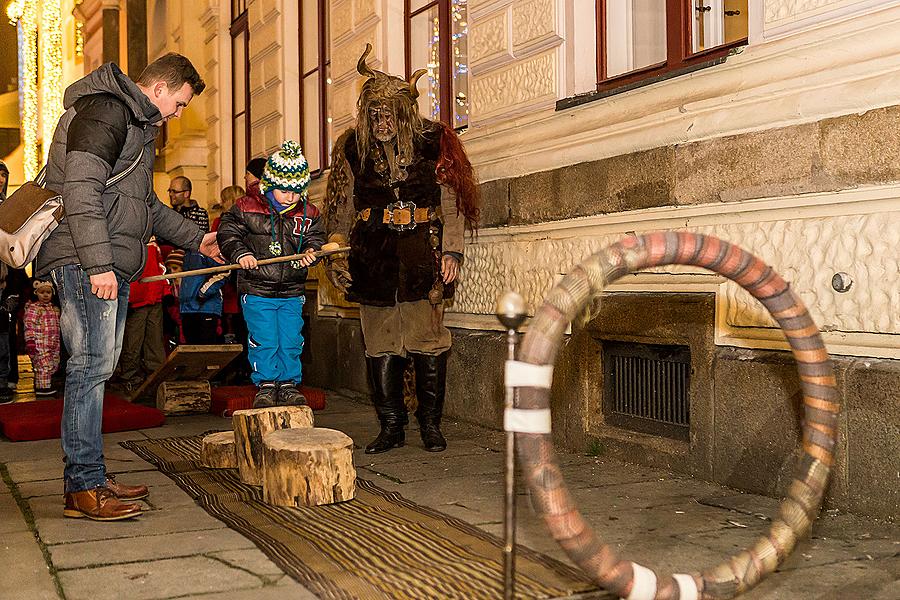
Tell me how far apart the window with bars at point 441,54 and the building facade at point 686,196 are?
2 cm

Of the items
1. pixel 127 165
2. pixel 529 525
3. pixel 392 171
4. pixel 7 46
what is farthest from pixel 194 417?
pixel 7 46

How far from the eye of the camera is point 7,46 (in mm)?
24750

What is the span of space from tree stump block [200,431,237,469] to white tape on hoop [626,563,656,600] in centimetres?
315

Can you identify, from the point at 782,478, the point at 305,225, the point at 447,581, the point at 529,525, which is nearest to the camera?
the point at 447,581

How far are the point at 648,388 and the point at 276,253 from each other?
2.55 metres

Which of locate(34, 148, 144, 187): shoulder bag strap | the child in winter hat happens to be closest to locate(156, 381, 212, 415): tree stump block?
the child in winter hat

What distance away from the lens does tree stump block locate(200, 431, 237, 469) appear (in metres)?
5.52

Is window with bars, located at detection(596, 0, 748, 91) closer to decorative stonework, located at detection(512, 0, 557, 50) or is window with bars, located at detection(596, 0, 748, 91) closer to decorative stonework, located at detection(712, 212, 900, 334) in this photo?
decorative stonework, located at detection(512, 0, 557, 50)

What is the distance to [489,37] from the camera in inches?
266

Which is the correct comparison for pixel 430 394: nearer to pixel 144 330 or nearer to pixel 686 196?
pixel 686 196

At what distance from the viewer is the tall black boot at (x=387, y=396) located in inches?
233

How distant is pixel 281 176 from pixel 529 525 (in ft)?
10.5

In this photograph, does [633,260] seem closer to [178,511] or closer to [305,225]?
[178,511]

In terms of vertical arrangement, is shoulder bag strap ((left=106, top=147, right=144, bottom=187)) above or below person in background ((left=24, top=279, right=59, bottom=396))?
above
